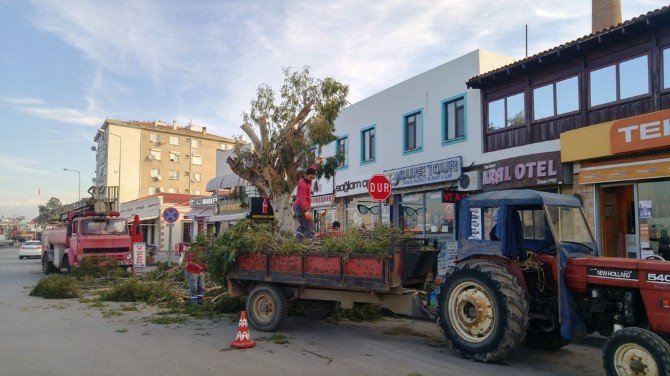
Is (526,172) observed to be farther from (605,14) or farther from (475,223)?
(475,223)

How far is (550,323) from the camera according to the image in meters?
6.58

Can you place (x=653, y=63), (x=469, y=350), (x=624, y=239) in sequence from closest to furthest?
1. (x=469, y=350)
2. (x=653, y=63)
3. (x=624, y=239)

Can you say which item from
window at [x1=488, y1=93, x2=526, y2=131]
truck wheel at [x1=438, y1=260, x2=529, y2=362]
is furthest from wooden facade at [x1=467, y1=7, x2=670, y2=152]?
truck wheel at [x1=438, y1=260, x2=529, y2=362]

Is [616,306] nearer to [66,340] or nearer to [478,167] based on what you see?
[66,340]

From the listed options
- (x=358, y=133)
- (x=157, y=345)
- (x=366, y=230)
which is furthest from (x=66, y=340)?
(x=358, y=133)

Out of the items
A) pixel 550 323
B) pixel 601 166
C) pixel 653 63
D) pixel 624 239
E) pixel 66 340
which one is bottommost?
pixel 66 340

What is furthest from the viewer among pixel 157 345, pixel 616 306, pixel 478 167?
pixel 478 167

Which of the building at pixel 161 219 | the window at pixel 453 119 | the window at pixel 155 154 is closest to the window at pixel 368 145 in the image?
the window at pixel 453 119

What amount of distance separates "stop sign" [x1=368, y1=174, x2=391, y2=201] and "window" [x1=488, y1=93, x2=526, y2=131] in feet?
15.5

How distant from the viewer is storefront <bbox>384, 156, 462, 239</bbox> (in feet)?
54.6

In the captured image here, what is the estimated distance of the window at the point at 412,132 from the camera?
18203 mm

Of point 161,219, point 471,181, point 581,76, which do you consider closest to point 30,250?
point 161,219

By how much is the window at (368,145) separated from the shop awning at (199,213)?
18.8 meters

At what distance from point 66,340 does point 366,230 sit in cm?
511
